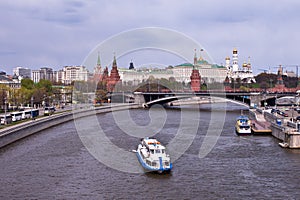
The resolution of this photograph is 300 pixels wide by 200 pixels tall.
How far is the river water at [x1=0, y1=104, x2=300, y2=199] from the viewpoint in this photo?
17828 mm

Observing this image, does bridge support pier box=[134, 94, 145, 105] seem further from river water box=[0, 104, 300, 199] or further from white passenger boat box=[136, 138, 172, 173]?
white passenger boat box=[136, 138, 172, 173]

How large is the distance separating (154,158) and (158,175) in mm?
1229

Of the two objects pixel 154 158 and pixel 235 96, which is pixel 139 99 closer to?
pixel 235 96

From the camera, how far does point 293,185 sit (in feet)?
61.7

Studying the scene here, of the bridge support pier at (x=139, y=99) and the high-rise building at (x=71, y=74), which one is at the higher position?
the high-rise building at (x=71, y=74)

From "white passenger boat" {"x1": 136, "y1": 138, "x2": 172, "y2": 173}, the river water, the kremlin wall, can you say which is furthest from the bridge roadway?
the kremlin wall

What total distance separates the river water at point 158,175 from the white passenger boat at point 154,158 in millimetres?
422

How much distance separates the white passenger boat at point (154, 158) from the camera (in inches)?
828

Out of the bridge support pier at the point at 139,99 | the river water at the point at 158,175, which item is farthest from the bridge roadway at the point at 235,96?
the river water at the point at 158,175

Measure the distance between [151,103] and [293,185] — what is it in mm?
52791

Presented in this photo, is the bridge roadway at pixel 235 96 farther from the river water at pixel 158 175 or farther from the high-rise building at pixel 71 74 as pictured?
the high-rise building at pixel 71 74

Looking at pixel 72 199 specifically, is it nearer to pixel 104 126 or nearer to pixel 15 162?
pixel 15 162

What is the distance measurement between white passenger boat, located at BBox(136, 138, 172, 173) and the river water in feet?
1.39

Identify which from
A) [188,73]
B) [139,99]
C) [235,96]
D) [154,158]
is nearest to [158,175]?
[154,158]
